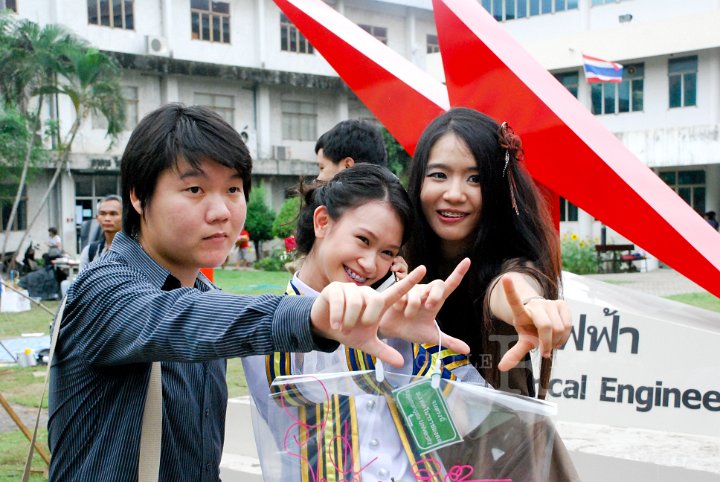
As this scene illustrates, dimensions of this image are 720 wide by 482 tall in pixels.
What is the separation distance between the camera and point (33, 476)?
4055 mm

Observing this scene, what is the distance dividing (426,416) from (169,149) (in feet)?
2.25

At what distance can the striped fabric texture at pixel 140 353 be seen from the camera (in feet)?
3.87

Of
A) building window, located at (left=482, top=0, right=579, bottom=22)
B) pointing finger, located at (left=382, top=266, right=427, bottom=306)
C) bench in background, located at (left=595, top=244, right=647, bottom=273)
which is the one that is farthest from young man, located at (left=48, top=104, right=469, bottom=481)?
building window, located at (left=482, top=0, right=579, bottom=22)

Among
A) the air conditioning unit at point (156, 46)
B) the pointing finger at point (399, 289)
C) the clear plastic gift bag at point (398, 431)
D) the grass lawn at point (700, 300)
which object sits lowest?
the grass lawn at point (700, 300)

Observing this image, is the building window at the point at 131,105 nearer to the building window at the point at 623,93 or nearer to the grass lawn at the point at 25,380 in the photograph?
the grass lawn at the point at 25,380

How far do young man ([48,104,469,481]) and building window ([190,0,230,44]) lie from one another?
2260 cm

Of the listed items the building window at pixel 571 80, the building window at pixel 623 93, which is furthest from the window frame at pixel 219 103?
the building window at pixel 623 93

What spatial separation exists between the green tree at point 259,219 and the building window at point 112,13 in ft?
19.6

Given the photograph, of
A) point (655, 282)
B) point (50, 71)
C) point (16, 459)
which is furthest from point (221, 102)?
point (16, 459)

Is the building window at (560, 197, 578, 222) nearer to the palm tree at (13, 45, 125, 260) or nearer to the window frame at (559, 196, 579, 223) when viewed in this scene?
the window frame at (559, 196, 579, 223)

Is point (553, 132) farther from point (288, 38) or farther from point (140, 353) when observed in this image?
point (288, 38)

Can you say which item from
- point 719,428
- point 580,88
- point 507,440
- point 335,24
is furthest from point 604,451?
point 580,88

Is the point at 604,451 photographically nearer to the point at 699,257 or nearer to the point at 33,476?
the point at 699,257

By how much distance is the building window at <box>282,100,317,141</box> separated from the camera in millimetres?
24828
